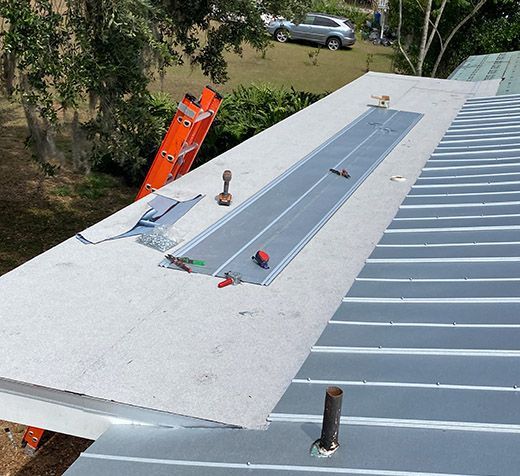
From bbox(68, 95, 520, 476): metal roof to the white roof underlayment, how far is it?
7.0 inches

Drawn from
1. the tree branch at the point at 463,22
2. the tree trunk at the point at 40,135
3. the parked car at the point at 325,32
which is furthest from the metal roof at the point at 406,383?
the parked car at the point at 325,32

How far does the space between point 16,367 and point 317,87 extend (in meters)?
21.1

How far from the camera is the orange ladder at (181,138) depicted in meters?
8.20

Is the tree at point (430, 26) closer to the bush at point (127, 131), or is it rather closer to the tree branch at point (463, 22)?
the tree branch at point (463, 22)

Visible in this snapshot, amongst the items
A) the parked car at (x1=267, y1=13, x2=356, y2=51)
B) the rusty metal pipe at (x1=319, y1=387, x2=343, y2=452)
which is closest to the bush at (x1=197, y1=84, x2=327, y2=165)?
the rusty metal pipe at (x1=319, y1=387, x2=343, y2=452)

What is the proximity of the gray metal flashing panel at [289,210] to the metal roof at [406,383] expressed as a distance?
0.82m

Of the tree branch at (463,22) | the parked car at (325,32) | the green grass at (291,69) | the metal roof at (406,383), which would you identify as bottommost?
the green grass at (291,69)

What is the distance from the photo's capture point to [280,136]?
896 centimetres

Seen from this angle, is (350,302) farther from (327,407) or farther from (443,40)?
(443,40)

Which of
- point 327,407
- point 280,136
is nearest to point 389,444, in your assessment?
point 327,407

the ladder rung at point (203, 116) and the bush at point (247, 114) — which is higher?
the ladder rung at point (203, 116)

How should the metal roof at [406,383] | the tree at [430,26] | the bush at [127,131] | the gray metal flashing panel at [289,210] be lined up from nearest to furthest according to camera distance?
the metal roof at [406,383] → the gray metal flashing panel at [289,210] → the bush at [127,131] → the tree at [430,26]

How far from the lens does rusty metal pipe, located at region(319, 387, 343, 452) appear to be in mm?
2949

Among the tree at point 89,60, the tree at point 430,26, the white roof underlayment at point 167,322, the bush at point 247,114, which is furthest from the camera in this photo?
the tree at point 430,26
